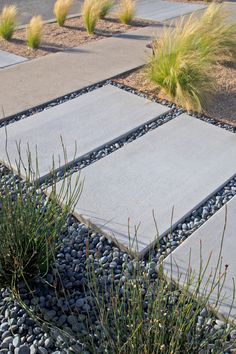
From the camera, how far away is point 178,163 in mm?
3627

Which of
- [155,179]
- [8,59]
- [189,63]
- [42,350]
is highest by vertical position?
[189,63]

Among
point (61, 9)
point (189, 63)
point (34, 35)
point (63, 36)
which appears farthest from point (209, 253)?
point (61, 9)

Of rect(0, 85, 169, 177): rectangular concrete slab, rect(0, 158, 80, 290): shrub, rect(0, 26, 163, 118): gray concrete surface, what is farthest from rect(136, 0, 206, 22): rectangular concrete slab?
rect(0, 158, 80, 290): shrub

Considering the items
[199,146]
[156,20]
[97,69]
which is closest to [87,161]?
[199,146]

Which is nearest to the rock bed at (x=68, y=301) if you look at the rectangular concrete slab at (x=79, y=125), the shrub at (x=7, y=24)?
the rectangular concrete slab at (x=79, y=125)

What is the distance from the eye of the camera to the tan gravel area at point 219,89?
4.49 metres

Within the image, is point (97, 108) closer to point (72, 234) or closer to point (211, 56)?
point (211, 56)

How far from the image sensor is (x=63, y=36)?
265 inches

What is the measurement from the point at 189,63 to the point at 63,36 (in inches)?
114

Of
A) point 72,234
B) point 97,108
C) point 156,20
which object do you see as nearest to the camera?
point 72,234

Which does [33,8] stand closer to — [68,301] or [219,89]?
[219,89]

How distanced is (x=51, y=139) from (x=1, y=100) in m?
1.02

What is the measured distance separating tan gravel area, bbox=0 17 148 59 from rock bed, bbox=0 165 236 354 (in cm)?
382

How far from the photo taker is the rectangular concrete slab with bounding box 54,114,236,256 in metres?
2.97
